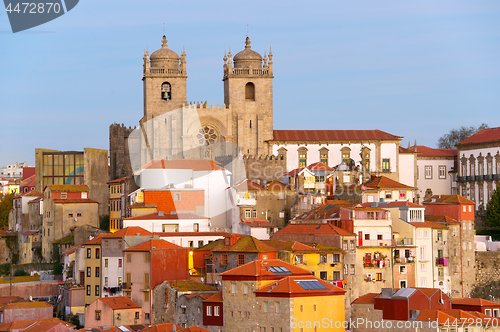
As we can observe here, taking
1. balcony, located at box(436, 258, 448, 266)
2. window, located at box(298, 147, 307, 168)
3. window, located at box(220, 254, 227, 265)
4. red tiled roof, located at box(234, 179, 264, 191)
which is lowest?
balcony, located at box(436, 258, 448, 266)

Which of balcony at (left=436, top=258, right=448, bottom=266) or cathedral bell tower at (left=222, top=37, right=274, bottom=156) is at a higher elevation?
cathedral bell tower at (left=222, top=37, right=274, bottom=156)

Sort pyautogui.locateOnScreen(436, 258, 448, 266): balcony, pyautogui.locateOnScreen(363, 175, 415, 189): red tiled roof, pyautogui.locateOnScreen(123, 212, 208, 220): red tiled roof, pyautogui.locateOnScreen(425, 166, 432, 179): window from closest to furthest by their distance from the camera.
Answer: pyautogui.locateOnScreen(123, 212, 208, 220): red tiled roof → pyautogui.locateOnScreen(436, 258, 448, 266): balcony → pyautogui.locateOnScreen(363, 175, 415, 189): red tiled roof → pyautogui.locateOnScreen(425, 166, 432, 179): window

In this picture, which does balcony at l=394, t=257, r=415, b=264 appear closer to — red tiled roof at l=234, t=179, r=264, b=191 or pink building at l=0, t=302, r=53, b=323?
red tiled roof at l=234, t=179, r=264, b=191

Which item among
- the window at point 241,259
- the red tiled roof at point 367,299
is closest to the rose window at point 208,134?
the window at point 241,259

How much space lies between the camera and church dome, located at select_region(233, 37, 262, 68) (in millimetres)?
112250

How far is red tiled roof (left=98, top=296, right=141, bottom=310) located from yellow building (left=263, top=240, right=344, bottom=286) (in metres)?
10.9

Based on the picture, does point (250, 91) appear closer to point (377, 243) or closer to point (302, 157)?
point (302, 157)

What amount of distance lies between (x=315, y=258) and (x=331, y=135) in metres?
39.9

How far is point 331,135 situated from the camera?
11244cm

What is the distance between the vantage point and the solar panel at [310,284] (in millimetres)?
63000

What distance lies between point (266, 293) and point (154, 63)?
178 feet

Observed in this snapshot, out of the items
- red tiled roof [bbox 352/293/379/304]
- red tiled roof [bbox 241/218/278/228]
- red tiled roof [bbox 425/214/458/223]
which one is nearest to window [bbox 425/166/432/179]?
red tiled roof [bbox 425/214/458/223]

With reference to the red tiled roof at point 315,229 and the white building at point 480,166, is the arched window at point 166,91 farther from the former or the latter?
the white building at point 480,166

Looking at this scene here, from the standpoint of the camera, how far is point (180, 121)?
357 feet
